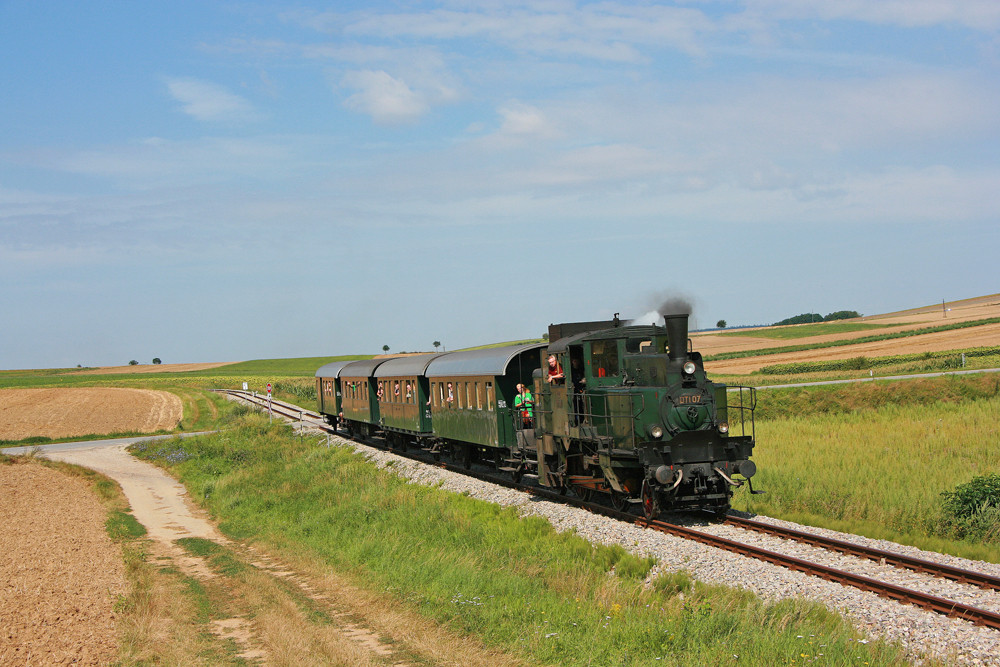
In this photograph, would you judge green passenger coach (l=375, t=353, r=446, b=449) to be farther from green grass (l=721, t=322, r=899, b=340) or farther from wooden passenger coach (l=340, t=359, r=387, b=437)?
green grass (l=721, t=322, r=899, b=340)

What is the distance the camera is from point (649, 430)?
14.1 metres

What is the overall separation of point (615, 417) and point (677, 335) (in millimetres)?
1845

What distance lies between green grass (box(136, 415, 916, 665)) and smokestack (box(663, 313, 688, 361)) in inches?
144

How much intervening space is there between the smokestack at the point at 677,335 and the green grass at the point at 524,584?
3.65 m

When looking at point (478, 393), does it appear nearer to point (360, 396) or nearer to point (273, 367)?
point (360, 396)

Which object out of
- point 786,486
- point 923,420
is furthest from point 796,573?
point 923,420

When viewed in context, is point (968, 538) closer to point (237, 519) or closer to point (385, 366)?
point (237, 519)

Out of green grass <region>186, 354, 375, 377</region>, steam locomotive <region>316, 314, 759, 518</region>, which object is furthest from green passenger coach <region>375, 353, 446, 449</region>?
green grass <region>186, 354, 375, 377</region>

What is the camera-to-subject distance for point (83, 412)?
65.5m

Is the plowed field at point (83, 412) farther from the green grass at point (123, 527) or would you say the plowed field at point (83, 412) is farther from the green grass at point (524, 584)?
the green grass at point (524, 584)

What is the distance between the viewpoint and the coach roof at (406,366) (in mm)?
27578

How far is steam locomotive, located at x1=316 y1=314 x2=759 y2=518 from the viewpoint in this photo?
46.9ft

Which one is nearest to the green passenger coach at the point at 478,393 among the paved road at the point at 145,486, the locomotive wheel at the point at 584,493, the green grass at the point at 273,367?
the locomotive wheel at the point at 584,493

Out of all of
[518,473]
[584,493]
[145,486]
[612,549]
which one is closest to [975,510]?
[612,549]
